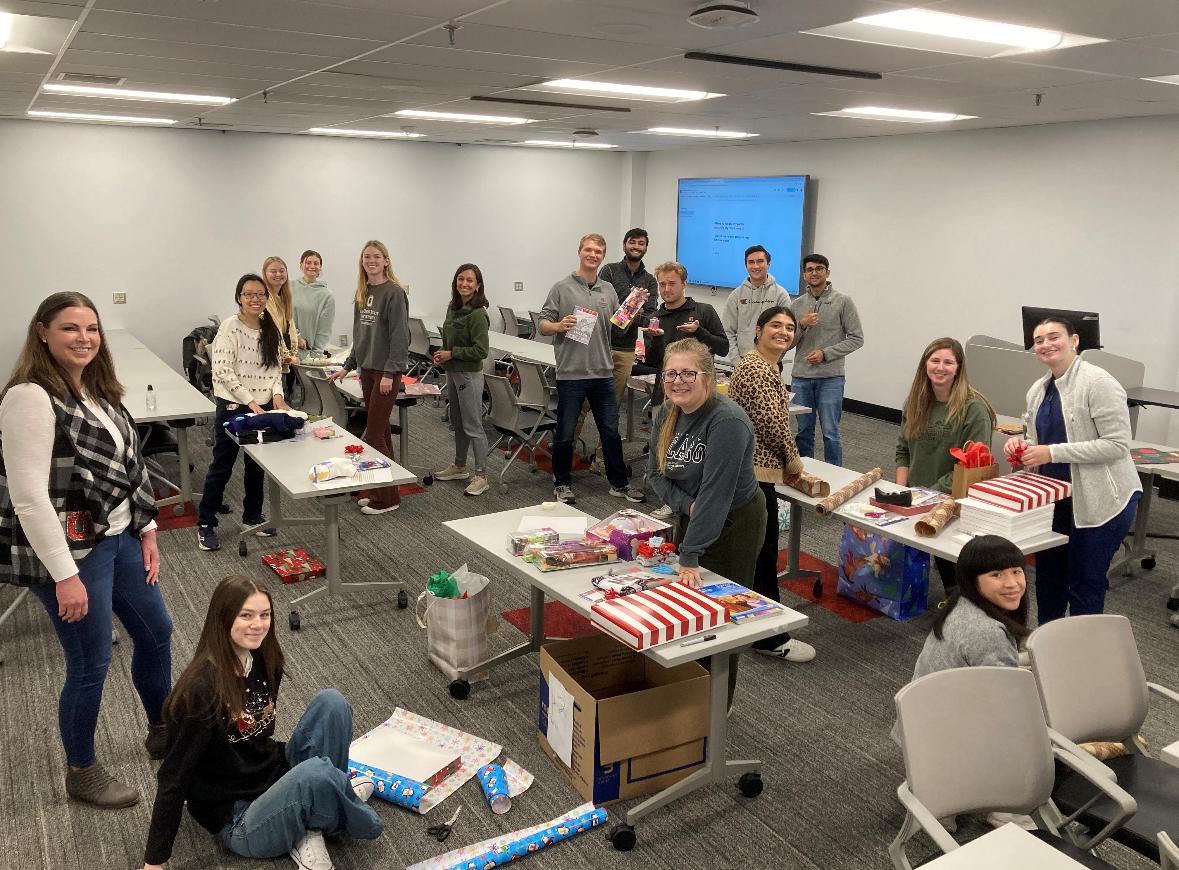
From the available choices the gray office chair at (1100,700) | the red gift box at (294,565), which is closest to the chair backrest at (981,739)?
the gray office chair at (1100,700)

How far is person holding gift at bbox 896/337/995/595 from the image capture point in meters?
4.08

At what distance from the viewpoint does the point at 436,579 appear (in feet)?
13.0

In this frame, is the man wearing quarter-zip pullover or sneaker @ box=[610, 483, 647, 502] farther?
the man wearing quarter-zip pullover

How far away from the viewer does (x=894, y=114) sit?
7090mm

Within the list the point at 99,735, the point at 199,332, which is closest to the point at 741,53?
the point at 99,735

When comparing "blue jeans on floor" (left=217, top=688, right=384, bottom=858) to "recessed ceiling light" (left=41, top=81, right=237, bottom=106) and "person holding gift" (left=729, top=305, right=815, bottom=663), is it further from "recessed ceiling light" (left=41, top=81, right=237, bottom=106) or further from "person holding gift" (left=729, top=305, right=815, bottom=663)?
"recessed ceiling light" (left=41, top=81, right=237, bottom=106)


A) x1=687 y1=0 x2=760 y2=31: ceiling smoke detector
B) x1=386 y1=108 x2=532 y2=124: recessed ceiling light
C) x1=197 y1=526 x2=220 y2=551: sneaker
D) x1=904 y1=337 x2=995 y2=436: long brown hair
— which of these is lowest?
x1=197 y1=526 x2=220 y2=551: sneaker

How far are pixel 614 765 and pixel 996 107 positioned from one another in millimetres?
5472

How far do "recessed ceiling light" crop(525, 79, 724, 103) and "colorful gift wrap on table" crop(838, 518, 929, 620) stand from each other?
2915mm

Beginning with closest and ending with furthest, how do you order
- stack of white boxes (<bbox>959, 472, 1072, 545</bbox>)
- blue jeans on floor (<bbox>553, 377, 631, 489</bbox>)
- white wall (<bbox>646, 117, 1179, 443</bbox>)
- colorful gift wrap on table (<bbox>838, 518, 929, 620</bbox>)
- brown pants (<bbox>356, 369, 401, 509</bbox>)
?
stack of white boxes (<bbox>959, 472, 1072, 545</bbox>) → colorful gift wrap on table (<bbox>838, 518, 929, 620</bbox>) → brown pants (<bbox>356, 369, 401, 509</bbox>) → blue jeans on floor (<bbox>553, 377, 631, 489</bbox>) → white wall (<bbox>646, 117, 1179, 443</bbox>)

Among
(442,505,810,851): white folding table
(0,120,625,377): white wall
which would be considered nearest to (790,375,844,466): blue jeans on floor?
(442,505,810,851): white folding table

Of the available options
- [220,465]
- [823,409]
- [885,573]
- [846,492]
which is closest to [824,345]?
[823,409]

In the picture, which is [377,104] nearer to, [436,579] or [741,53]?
[741,53]

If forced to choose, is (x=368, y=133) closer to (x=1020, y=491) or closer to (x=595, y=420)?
(x=595, y=420)
